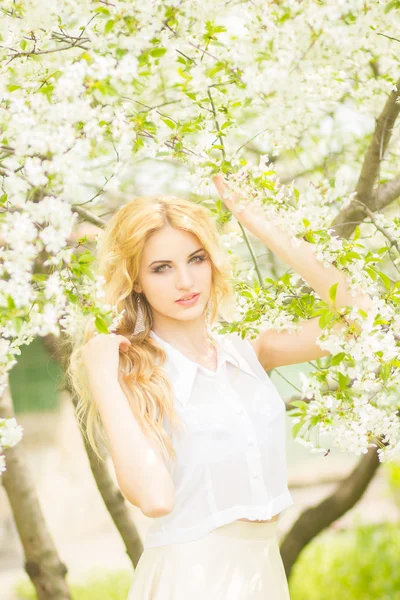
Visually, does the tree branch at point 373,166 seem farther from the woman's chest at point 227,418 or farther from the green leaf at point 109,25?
the green leaf at point 109,25

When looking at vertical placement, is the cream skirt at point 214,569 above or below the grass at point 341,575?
above

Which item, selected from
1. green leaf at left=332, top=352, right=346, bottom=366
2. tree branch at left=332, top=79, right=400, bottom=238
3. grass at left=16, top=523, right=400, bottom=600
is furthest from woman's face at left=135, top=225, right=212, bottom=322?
grass at left=16, top=523, right=400, bottom=600

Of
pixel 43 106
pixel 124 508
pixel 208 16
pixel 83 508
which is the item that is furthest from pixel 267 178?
pixel 83 508

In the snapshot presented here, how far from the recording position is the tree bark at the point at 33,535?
4102 mm

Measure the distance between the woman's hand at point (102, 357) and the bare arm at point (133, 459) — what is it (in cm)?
3

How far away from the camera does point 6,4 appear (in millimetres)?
2605

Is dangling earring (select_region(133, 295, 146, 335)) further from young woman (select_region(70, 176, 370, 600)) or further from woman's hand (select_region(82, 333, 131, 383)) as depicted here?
woman's hand (select_region(82, 333, 131, 383))

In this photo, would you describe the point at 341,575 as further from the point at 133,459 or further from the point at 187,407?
the point at 133,459

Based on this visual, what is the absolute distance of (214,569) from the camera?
2336mm

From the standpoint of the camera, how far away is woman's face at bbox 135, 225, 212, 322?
8.16ft

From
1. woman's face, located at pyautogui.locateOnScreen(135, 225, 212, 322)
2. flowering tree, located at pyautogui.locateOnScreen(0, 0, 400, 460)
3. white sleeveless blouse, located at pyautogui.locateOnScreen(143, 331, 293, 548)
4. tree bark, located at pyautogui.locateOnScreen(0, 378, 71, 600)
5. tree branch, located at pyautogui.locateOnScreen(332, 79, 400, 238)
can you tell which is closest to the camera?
flowering tree, located at pyautogui.locateOnScreen(0, 0, 400, 460)

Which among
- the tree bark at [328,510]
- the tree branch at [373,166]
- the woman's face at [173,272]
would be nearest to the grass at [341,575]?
the tree bark at [328,510]

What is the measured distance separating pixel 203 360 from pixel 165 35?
111cm

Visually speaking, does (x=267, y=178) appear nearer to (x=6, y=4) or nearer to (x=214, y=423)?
(x=214, y=423)
